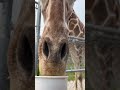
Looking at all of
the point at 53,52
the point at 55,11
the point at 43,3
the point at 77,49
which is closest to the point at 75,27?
the point at 77,49

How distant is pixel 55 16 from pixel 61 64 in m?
0.34

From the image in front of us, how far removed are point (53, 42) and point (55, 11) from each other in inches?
10.3

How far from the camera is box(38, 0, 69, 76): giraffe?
2.45 meters

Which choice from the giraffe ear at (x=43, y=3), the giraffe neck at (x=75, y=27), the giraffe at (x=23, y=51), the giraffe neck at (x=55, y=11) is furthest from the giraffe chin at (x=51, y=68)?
the giraffe neck at (x=75, y=27)

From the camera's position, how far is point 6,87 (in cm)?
140

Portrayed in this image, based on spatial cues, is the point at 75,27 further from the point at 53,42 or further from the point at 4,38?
the point at 4,38

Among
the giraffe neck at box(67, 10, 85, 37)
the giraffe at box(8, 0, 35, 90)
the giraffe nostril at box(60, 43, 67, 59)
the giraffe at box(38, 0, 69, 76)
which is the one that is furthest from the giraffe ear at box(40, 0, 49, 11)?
the giraffe neck at box(67, 10, 85, 37)

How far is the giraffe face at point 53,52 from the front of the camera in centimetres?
242

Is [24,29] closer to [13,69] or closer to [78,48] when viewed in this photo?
[13,69]

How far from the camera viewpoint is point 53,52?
7.88 feet

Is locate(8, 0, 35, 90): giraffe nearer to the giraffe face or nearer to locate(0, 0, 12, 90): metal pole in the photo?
locate(0, 0, 12, 90): metal pole

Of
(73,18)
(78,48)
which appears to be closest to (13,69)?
(78,48)

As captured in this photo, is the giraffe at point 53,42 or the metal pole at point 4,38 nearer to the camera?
the metal pole at point 4,38

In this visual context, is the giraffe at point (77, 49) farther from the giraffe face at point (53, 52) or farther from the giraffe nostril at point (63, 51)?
the giraffe nostril at point (63, 51)
